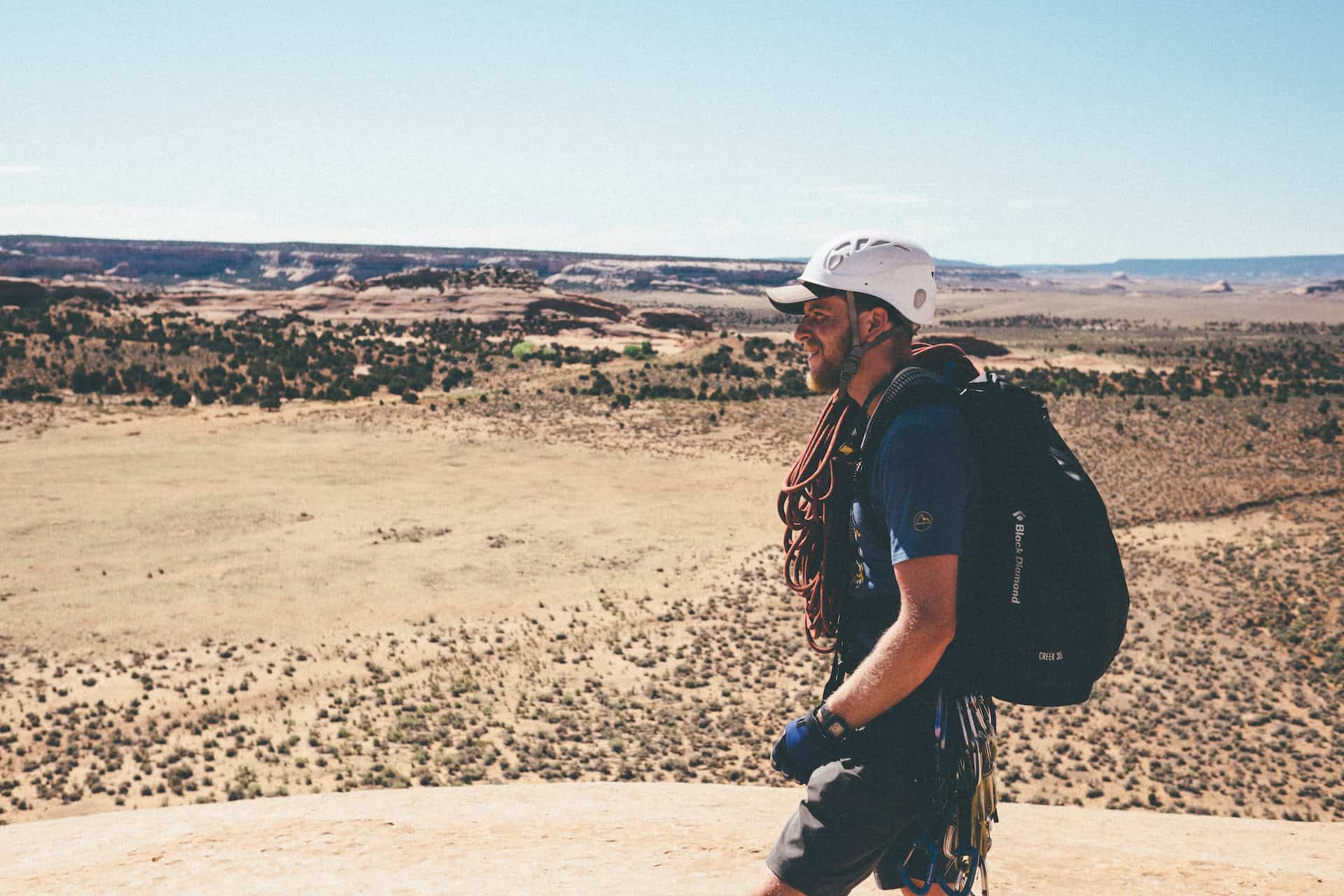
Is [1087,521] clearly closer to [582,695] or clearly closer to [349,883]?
[349,883]

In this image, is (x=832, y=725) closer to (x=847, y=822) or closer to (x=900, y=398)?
(x=847, y=822)

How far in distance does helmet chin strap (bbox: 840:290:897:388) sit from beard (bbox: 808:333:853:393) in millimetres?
33

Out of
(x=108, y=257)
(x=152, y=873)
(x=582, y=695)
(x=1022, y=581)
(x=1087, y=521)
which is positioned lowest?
(x=582, y=695)

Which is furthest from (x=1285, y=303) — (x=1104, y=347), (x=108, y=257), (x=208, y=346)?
(x=108, y=257)

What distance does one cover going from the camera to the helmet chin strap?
3.23 m

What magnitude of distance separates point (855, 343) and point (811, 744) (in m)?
1.34

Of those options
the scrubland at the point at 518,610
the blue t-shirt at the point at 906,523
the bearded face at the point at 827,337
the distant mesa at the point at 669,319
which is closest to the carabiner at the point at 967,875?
the blue t-shirt at the point at 906,523

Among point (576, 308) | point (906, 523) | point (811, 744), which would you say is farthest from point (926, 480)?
point (576, 308)

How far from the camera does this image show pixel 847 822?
2.96 meters

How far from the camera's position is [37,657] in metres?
14.5

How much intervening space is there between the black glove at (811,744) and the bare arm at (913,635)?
0.45ft

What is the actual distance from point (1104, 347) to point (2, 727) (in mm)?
79441

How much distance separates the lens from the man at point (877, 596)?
Answer: 2.75 m

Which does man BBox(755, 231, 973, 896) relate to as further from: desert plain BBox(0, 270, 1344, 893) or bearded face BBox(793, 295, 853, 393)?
desert plain BBox(0, 270, 1344, 893)
